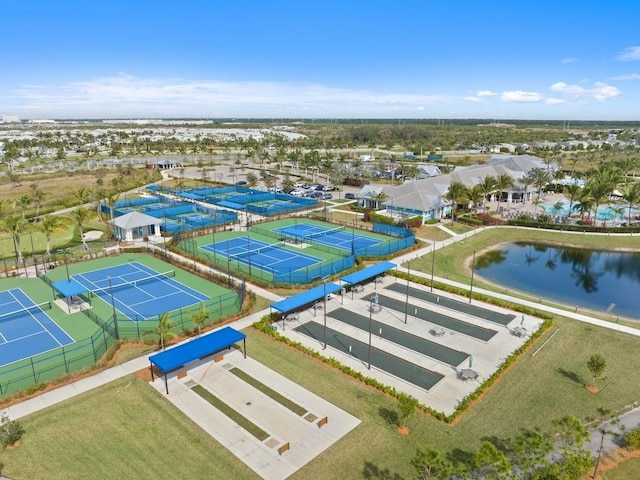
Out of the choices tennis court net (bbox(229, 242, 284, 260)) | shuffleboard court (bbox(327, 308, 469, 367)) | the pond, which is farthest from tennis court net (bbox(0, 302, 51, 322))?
the pond

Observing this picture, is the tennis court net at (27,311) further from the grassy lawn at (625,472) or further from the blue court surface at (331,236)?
the grassy lawn at (625,472)

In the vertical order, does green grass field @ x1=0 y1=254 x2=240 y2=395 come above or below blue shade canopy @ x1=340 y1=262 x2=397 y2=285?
below

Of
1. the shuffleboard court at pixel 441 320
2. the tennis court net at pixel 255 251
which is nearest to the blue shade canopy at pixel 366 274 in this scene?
the shuffleboard court at pixel 441 320

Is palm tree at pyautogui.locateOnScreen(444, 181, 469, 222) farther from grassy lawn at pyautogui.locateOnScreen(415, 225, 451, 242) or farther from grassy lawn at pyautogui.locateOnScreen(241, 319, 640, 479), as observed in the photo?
grassy lawn at pyautogui.locateOnScreen(241, 319, 640, 479)

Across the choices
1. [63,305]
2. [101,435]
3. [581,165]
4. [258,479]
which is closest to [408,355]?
[258,479]

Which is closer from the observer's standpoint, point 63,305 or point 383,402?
point 383,402

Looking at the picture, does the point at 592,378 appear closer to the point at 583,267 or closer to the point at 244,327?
the point at 244,327

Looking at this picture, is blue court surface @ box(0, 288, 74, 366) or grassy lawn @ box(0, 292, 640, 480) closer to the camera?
grassy lawn @ box(0, 292, 640, 480)
